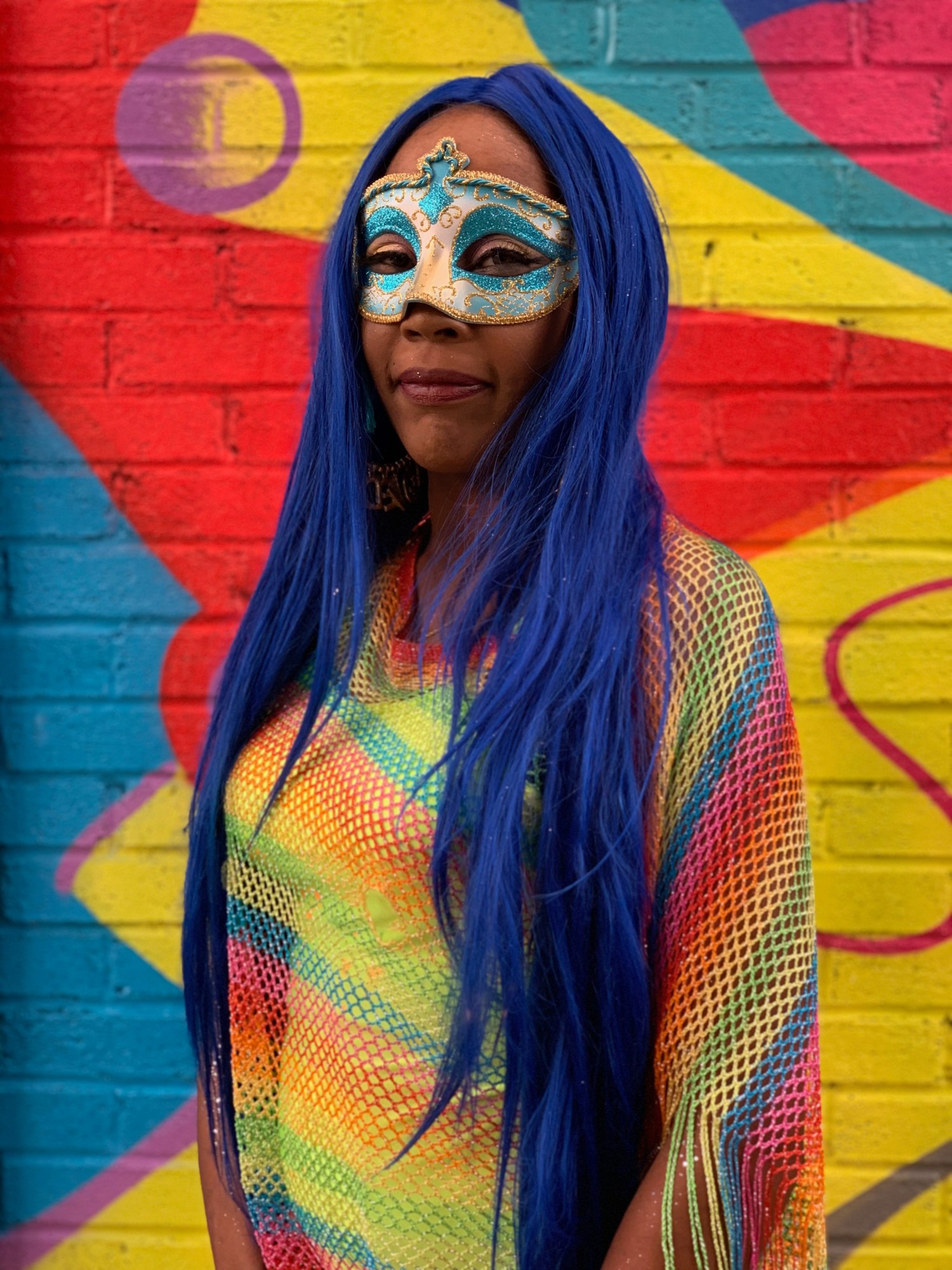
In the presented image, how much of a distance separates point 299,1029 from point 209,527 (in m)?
1.01

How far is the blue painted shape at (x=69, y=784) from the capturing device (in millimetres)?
1998

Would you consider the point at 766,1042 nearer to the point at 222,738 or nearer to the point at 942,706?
the point at 222,738

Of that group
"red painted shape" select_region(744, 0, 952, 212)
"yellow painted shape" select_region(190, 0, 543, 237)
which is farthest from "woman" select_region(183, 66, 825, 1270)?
"red painted shape" select_region(744, 0, 952, 212)

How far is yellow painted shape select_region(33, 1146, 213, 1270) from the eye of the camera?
6.63 ft

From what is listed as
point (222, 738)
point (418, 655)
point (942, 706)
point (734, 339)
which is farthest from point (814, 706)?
point (222, 738)

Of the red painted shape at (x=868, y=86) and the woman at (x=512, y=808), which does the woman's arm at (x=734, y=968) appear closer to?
the woman at (x=512, y=808)

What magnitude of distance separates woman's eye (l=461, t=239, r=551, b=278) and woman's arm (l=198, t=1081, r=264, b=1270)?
1001 mm

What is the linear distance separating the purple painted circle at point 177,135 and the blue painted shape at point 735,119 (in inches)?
23.0

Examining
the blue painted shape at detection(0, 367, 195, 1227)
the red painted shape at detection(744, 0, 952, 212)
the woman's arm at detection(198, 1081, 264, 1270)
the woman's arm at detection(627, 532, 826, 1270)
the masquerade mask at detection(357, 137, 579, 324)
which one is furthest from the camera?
the blue painted shape at detection(0, 367, 195, 1227)

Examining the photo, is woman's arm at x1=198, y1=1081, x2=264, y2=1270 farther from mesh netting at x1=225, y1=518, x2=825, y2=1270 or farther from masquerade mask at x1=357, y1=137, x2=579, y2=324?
masquerade mask at x1=357, y1=137, x2=579, y2=324

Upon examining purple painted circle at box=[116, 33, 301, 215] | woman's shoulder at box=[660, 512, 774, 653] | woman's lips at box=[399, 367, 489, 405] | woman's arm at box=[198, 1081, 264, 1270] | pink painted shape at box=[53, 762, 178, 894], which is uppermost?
A: purple painted circle at box=[116, 33, 301, 215]

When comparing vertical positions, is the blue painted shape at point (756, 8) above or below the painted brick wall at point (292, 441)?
above

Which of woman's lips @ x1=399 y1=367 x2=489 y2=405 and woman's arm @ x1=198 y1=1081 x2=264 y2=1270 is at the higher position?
woman's lips @ x1=399 y1=367 x2=489 y2=405

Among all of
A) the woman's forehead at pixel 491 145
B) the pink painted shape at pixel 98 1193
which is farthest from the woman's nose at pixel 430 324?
the pink painted shape at pixel 98 1193
